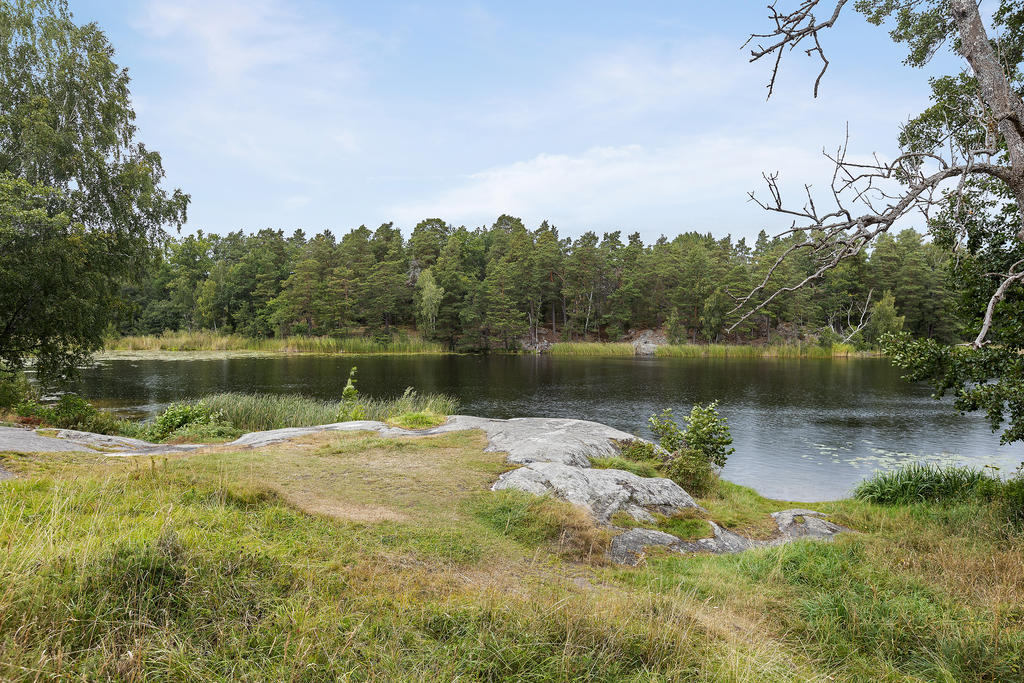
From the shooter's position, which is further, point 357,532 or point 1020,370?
point 1020,370

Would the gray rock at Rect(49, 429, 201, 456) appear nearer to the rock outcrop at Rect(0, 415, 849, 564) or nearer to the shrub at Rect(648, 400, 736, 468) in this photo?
the rock outcrop at Rect(0, 415, 849, 564)

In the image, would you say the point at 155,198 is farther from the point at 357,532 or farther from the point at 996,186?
the point at 996,186

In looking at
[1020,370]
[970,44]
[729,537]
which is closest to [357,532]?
[729,537]

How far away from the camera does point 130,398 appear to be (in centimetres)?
2483

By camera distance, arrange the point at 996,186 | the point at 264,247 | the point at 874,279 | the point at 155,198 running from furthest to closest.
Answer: the point at 264,247, the point at 874,279, the point at 155,198, the point at 996,186

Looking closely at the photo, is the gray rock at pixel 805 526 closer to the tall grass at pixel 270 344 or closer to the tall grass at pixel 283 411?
the tall grass at pixel 283 411

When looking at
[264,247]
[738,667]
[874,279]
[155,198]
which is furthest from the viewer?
[264,247]

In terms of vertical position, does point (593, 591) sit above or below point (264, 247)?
below

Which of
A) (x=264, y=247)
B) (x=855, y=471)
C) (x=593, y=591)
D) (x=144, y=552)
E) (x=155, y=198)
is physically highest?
(x=264, y=247)

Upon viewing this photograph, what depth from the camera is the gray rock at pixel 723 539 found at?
6.46 meters

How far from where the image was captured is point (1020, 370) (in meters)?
7.34

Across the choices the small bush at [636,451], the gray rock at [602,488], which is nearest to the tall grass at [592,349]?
the small bush at [636,451]

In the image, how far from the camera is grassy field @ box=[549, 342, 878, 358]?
58.7 metres

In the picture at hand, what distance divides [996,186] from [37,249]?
20.1m
